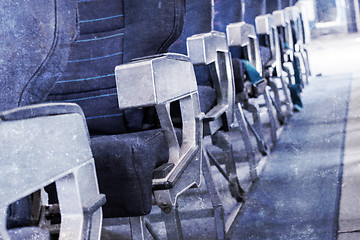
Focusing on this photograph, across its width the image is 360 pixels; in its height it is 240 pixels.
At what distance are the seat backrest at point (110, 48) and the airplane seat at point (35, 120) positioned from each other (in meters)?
0.73

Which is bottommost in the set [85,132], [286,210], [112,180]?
[286,210]

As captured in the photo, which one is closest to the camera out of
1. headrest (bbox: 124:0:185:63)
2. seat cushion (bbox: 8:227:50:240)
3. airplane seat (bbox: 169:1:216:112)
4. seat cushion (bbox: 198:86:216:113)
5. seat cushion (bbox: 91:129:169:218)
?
seat cushion (bbox: 8:227:50:240)

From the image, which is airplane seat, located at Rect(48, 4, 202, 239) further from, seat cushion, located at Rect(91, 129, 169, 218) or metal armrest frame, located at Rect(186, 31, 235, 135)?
metal armrest frame, located at Rect(186, 31, 235, 135)

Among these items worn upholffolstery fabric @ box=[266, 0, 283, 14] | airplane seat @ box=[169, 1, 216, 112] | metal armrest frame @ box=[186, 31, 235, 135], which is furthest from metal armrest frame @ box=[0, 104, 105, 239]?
worn upholffolstery fabric @ box=[266, 0, 283, 14]

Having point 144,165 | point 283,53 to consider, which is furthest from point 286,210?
point 283,53

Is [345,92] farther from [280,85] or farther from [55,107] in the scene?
[55,107]

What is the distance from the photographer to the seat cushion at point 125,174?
110cm

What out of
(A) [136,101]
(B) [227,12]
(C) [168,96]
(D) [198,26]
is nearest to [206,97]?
(D) [198,26]

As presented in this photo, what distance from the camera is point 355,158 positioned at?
2412mm

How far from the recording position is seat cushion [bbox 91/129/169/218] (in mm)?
1104

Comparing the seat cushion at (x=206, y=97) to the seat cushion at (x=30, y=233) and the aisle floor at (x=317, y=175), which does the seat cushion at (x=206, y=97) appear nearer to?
the aisle floor at (x=317, y=175)

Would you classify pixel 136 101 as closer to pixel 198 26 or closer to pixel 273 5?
pixel 198 26

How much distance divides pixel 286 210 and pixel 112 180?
101cm

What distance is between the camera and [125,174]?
1104 millimetres
